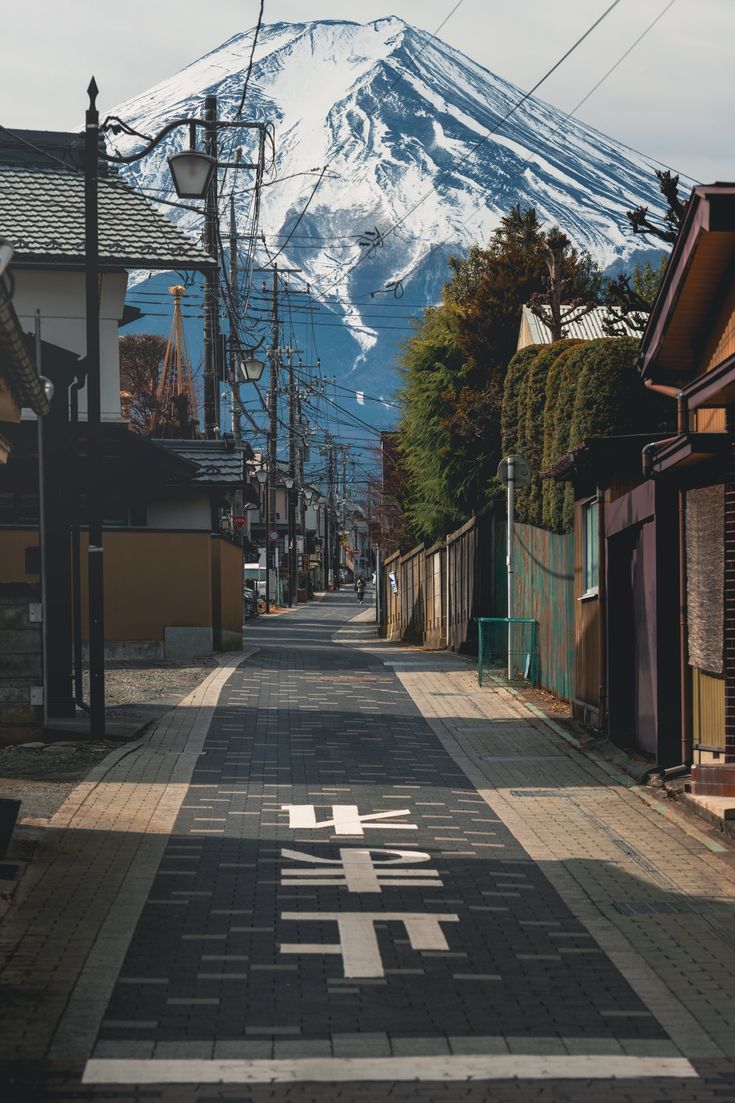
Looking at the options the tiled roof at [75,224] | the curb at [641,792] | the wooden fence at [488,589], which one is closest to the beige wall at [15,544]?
the tiled roof at [75,224]

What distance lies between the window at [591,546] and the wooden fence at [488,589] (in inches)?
50.5

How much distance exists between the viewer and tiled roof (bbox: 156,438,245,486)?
29.3 meters

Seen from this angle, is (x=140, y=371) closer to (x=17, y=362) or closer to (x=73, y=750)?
(x=73, y=750)

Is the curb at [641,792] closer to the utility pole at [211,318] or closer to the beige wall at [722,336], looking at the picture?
the beige wall at [722,336]

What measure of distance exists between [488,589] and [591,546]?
11017 mm

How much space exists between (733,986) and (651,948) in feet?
2.81

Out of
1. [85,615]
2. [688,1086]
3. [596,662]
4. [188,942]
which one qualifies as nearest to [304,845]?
[188,942]

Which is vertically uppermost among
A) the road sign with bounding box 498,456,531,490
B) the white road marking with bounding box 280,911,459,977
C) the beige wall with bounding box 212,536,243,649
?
the road sign with bounding box 498,456,531,490

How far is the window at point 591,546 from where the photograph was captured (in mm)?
17722

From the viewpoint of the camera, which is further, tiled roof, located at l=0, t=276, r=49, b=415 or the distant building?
the distant building

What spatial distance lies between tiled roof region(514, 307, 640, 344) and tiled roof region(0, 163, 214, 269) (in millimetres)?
9521

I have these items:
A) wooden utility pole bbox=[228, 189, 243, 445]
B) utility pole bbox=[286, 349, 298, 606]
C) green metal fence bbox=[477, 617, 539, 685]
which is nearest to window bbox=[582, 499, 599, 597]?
green metal fence bbox=[477, 617, 539, 685]

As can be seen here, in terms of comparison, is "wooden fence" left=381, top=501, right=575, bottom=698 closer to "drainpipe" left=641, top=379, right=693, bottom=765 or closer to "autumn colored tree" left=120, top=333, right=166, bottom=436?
"drainpipe" left=641, top=379, right=693, bottom=765

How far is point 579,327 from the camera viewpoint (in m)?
39.1
